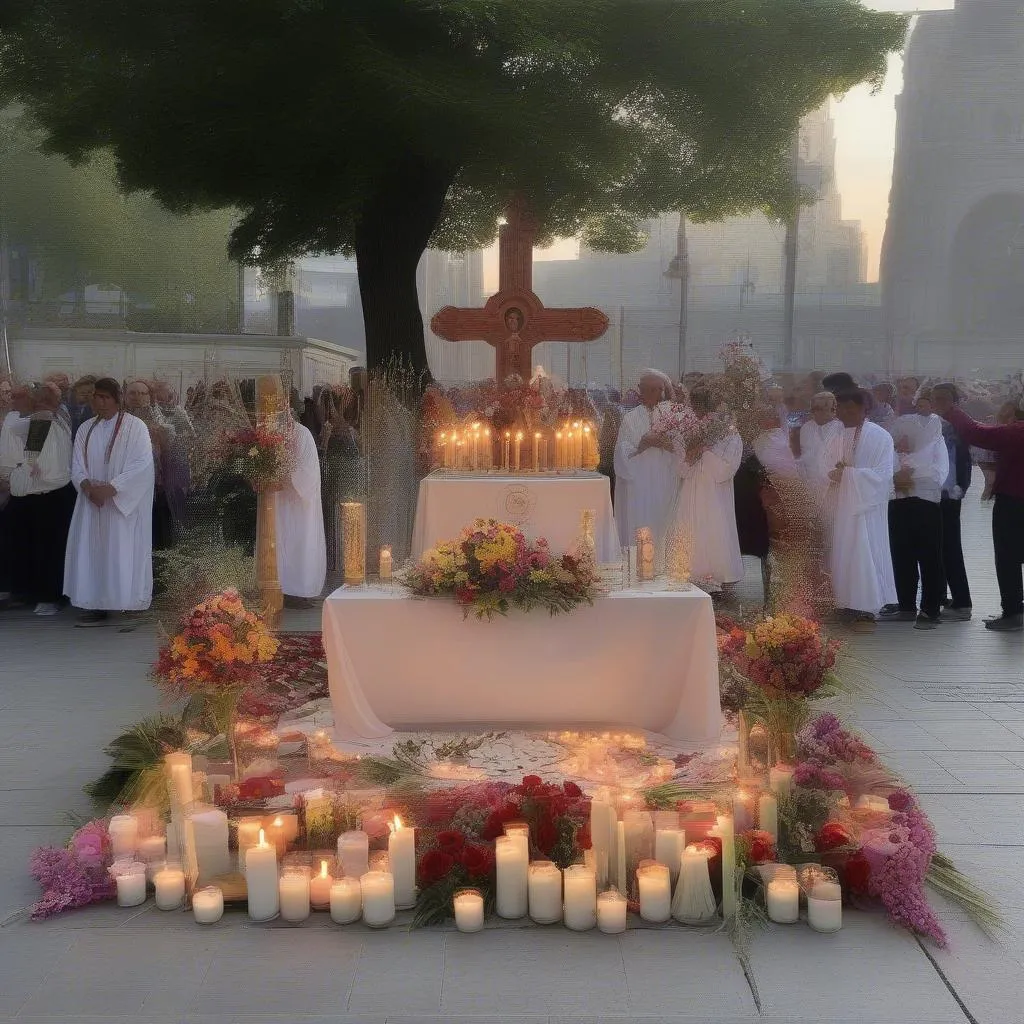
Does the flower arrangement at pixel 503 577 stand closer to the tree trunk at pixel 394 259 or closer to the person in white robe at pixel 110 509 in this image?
the person in white robe at pixel 110 509

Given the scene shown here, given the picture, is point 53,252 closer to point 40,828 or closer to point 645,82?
point 645,82

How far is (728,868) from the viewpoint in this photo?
164 inches

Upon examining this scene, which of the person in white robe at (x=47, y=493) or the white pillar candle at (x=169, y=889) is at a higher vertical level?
the person in white robe at (x=47, y=493)

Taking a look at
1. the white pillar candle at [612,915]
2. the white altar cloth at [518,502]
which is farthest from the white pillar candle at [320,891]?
the white altar cloth at [518,502]

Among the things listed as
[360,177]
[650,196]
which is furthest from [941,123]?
[360,177]

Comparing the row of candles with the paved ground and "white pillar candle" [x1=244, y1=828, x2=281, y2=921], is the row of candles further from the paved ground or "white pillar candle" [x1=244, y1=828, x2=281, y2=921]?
"white pillar candle" [x1=244, y1=828, x2=281, y2=921]

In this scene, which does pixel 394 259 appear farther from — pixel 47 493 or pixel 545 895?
pixel 545 895

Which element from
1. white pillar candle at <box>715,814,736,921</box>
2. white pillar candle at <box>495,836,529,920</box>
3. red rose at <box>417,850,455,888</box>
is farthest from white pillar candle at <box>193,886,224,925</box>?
white pillar candle at <box>715,814,736,921</box>

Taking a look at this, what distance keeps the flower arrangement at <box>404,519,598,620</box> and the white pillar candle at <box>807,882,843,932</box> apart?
2217 mm

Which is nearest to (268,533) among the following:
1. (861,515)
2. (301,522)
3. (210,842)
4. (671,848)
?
(301,522)

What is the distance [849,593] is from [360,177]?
7.96m

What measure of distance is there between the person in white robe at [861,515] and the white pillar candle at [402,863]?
6.35 m

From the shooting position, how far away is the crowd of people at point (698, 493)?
989cm

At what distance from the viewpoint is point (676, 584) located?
254 inches
